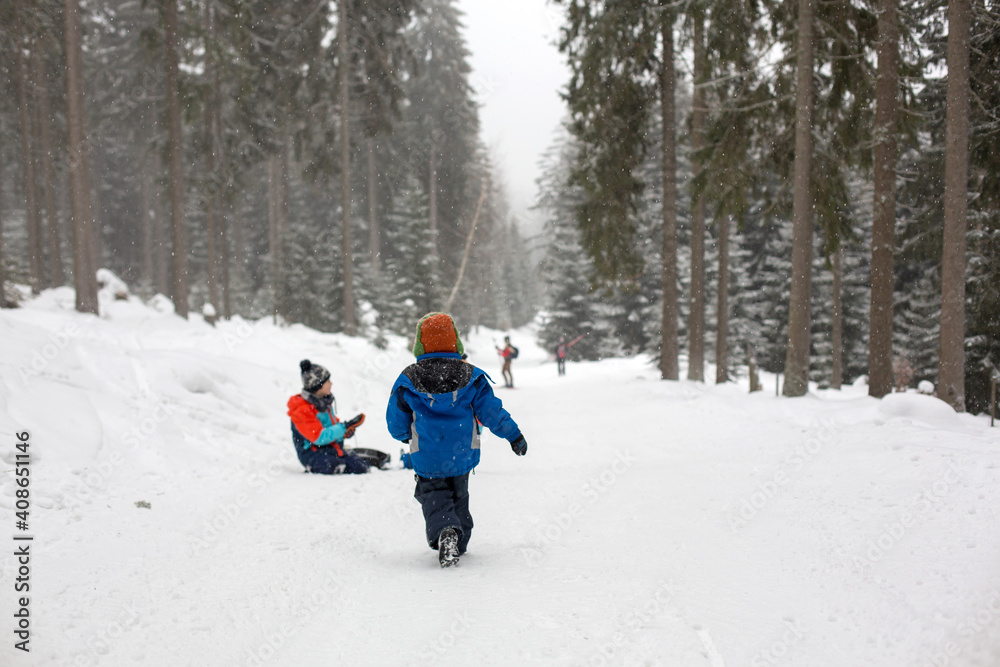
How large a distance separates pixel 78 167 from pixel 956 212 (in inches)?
719

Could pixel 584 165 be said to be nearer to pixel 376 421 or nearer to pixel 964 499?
pixel 376 421

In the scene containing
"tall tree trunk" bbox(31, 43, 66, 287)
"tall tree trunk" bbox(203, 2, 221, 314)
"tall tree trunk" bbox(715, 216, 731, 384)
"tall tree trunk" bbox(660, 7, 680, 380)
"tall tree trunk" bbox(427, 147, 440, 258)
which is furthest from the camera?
"tall tree trunk" bbox(427, 147, 440, 258)

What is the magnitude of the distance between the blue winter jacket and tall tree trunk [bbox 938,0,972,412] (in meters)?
8.08

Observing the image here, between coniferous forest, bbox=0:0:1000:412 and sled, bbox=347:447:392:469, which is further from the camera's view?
coniferous forest, bbox=0:0:1000:412

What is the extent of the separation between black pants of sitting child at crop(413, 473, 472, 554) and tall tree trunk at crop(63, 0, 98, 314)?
1477cm

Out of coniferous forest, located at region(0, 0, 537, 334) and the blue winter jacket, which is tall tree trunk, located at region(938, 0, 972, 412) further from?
coniferous forest, located at region(0, 0, 537, 334)

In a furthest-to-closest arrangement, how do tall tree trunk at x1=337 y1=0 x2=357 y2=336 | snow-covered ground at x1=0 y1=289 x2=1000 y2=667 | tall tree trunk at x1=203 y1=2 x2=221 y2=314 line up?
tall tree trunk at x1=203 y1=2 x2=221 y2=314, tall tree trunk at x1=337 y1=0 x2=357 y2=336, snow-covered ground at x1=0 y1=289 x2=1000 y2=667

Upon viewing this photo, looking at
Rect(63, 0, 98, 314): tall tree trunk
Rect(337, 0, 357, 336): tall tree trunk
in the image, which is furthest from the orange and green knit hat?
→ Rect(337, 0, 357, 336): tall tree trunk

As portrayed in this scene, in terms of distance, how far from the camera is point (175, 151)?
18.1 metres

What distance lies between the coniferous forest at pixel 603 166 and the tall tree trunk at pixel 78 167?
7cm

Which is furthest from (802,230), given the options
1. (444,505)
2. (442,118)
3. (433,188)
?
(442,118)

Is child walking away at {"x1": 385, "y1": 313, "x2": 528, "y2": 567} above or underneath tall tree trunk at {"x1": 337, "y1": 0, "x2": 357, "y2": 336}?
underneath

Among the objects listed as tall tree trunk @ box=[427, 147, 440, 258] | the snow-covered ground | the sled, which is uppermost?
tall tree trunk @ box=[427, 147, 440, 258]

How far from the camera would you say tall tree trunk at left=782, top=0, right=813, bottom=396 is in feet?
35.7
